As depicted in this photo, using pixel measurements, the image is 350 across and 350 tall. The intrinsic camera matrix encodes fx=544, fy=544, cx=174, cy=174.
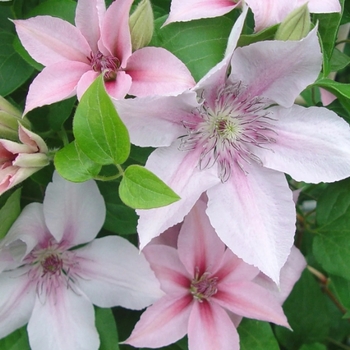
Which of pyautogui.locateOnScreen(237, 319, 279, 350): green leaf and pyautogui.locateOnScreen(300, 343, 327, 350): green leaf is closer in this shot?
pyautogui.locateOnScreen(237, 319, 279, 350): green leaf

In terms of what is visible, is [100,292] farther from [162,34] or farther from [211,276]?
[162,34]

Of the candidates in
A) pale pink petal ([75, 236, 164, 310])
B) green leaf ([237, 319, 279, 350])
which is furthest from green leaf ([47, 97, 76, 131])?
green leaf ([237, 319, 279, 350])

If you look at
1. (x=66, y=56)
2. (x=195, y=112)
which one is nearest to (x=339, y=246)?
(x=195, y=112)

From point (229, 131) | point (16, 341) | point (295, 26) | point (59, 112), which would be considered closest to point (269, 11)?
point (295, 26)

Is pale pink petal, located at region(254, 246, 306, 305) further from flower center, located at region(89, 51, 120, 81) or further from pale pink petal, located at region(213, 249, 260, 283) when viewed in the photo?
flower center, located at region(89, 51, 120, 81)

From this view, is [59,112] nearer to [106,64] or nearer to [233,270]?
[106,64]

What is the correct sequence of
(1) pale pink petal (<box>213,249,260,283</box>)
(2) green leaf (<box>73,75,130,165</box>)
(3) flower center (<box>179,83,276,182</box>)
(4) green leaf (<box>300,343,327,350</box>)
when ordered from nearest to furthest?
(2) green leaf (<box>73,75,130,165</box>) → (3) flower center (<box>179,83,276,182</box>) → (1) pale pink petal (<box>213,249,260,283</box>) → (4) green leaf (<box>300,343,327,350</box>)
